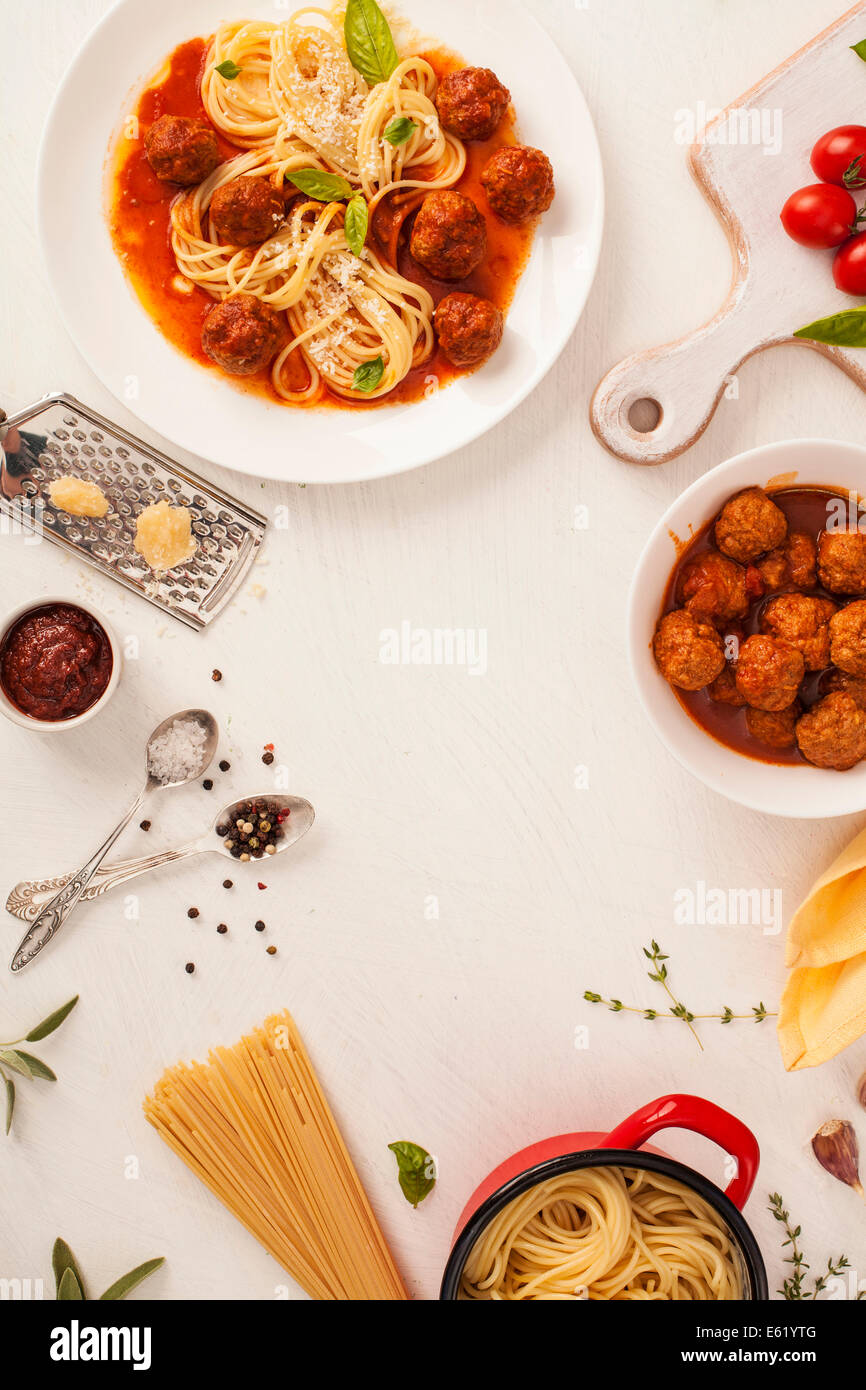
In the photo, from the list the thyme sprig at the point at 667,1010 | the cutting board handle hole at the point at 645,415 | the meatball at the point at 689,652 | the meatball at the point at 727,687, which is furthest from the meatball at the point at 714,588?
the thyme sprig at the point at 667,1010

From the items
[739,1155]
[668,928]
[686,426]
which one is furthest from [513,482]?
[739,1155]

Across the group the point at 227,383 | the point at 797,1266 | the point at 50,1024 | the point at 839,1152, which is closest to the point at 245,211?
the point at 227,383

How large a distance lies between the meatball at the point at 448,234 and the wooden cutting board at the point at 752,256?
0.56m

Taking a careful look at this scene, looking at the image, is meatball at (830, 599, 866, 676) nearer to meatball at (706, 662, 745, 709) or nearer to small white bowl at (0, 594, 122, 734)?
meatball at (706, 662, 745, 709)

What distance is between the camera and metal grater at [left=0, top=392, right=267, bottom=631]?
2.86 metres

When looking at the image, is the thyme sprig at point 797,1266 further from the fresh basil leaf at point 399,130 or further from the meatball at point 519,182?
the fresh basil leaf at point 399,130

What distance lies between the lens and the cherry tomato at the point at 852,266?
2721 mm

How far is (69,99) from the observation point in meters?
2.63

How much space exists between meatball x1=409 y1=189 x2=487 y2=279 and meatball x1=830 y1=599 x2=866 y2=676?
59.2 inches

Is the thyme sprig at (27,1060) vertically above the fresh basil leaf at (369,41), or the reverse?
the fresh basil leaf at (369,41)

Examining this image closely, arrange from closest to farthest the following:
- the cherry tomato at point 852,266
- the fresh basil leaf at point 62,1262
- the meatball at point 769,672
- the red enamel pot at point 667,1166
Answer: the red enamel pot at point 667,1166 → the meatball at point 769,672 → the cherry tomato at point 852,266 → the fresh basil leaf at point 62,1262

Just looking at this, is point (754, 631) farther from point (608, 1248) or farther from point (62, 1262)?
point (62, 1262)

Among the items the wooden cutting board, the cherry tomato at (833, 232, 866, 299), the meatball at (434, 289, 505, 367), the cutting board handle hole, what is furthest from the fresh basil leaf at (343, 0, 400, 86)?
the cherry tomato at (833, 232, 866, 299)

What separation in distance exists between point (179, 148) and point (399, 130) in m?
0.64
